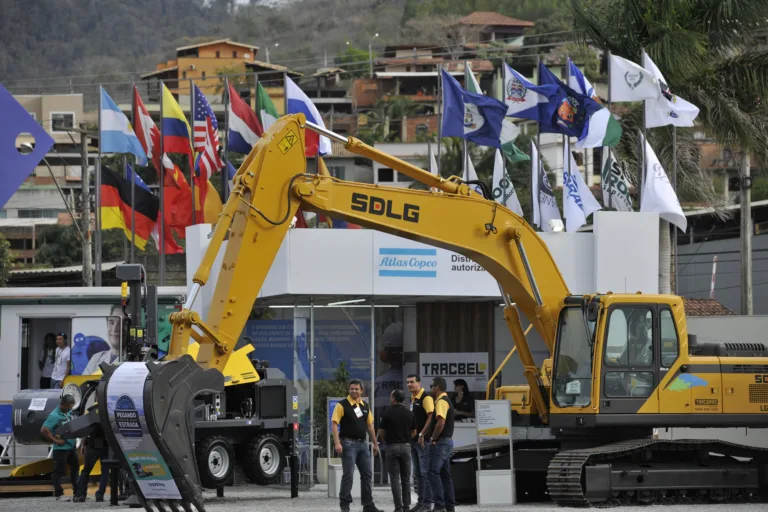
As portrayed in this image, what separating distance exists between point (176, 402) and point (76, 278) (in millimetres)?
43557

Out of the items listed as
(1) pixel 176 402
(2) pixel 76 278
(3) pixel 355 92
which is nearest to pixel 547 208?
(1) pixel 176 402

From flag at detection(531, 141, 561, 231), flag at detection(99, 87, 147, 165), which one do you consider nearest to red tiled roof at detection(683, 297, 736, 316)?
flag at detection(531, 141, 561, 231)

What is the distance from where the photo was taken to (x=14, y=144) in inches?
634

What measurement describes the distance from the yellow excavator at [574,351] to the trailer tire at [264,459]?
127 centimetres

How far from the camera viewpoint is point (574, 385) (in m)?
18.9

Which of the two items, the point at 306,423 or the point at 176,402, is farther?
the point at 306,423

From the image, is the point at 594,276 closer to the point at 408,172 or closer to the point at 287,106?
the point at 408,172

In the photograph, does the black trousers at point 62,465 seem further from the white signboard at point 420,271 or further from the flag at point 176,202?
the flag at point 176,202

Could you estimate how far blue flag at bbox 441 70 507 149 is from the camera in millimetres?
29922

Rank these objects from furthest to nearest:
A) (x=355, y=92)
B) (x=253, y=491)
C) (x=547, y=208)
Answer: (x=355, y=92)
(x=547, y=208)
(x=253, y=491)

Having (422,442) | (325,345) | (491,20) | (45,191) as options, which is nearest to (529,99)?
(325,345)

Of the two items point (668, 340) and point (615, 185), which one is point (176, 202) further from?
point (668, 340)

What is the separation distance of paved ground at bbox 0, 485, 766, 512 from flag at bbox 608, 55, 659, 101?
1021 cm

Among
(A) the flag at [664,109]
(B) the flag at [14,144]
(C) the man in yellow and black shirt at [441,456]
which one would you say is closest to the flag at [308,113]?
(A) the flag at [664,109]
